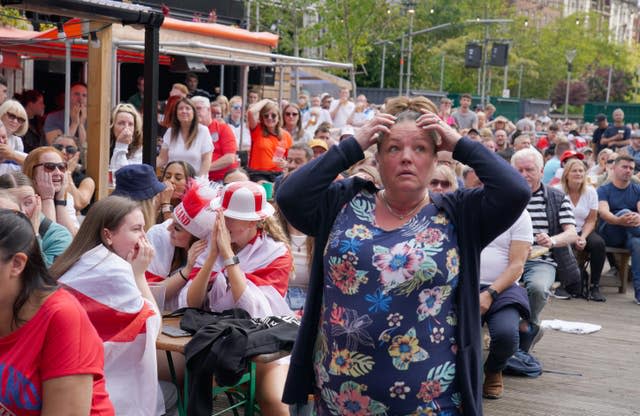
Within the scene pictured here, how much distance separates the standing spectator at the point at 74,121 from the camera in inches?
383

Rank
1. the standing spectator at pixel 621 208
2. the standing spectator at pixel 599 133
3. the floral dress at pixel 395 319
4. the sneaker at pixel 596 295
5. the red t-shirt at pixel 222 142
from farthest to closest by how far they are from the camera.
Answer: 1. the standing spectator at pixel 599 133
2. the standing spectator at pixel 621 208
3. the sneaker at pixel 596 295
4. the red t-shirt at pixel 222 142
5. the floral dress at pixel 395 319

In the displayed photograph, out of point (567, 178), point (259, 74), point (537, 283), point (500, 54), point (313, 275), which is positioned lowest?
point (537, 283)

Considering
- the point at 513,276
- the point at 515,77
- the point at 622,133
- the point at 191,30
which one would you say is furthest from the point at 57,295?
the point at 515,77

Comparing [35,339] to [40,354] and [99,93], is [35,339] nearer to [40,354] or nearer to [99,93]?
[40,354]

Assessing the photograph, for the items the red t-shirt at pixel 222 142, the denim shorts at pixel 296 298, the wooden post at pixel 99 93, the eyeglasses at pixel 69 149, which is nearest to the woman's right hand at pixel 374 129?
the denim shorts at pixel 296 298

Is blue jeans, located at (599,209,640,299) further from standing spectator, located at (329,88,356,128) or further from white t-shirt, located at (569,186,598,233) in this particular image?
standing spectator, located at (329,88,356,128)

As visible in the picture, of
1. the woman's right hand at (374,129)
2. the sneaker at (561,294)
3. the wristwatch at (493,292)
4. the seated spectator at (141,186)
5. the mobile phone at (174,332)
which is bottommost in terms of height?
the sneaker at (561,294)

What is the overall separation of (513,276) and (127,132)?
13.7ft

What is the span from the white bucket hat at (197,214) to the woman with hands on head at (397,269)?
2.02 meters

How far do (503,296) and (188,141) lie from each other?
163 inches

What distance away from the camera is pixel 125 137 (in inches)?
349

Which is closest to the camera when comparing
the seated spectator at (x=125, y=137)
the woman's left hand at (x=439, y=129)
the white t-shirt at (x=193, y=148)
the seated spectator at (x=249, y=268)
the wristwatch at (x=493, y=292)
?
the woman's left hand at (x=439, y=129)

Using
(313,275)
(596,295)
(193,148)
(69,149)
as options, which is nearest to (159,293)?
(313,275)

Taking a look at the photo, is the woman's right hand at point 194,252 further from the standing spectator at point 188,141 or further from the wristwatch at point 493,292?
the standing spectator at point 188,141
